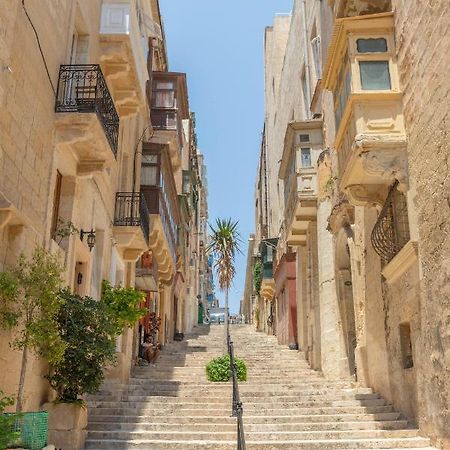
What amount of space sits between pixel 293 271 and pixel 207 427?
1465 cm

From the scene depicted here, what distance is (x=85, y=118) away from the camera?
31.6 feet

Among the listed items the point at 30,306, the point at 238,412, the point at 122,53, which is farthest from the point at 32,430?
the point at 122,53

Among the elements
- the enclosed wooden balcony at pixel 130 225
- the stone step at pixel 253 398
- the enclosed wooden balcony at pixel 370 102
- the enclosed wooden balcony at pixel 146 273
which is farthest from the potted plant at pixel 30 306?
the enclosed wooden balcony at pixel 146 273

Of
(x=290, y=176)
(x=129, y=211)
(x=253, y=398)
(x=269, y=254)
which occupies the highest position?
(x=269, y=254)

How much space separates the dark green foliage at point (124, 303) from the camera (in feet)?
41.7

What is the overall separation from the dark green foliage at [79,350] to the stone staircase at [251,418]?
117 cm

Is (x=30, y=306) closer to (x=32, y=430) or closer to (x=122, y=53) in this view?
(x=32, y=430)

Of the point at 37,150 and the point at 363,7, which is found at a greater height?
the point at 363,7

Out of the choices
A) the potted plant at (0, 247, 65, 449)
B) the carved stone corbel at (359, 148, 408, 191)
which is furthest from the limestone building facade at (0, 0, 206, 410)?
the carved stone corbel at (359, 148, 408, 191)

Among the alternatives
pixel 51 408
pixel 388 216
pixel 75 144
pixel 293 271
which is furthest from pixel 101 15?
pixel 293 271

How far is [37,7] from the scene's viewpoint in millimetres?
8828

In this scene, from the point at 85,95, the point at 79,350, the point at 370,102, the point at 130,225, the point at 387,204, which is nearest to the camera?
the point at 79,350

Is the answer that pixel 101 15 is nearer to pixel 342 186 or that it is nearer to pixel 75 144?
pixel 75 144

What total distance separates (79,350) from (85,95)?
16.7 ft
